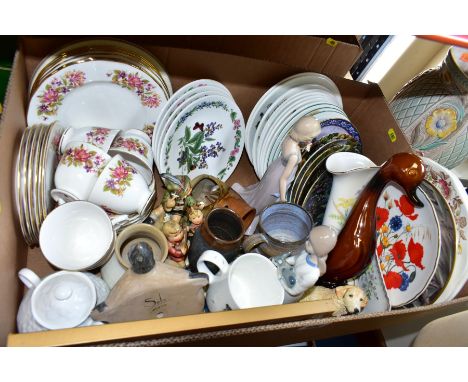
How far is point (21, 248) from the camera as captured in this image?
743 millimetres

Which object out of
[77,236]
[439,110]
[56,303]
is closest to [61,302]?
[56,303]

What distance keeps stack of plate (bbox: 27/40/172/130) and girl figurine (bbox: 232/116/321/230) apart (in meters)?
0.27

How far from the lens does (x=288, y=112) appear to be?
91 centimetres

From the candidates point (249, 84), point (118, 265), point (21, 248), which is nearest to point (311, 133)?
point (249, 84)

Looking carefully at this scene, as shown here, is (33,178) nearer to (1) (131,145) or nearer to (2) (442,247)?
(1) (131,145)

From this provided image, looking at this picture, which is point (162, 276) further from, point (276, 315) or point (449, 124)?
point (449, 124)

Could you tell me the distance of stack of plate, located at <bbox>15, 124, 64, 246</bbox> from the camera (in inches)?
27.1

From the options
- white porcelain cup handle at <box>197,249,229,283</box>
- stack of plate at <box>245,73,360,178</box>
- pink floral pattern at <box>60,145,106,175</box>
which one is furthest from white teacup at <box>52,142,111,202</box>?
stack of plate at <box>245,73,360,178</box>

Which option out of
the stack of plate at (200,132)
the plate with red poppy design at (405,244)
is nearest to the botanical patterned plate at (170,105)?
the stack of plate at (200,132)

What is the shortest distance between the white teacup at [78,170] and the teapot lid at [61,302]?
0.14 m

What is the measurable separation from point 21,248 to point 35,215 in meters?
0.08

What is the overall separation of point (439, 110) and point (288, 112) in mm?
326

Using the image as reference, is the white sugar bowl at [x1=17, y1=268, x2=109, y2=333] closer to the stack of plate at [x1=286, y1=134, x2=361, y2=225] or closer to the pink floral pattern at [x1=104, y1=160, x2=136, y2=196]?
the pink floral pattern at [x1=104, y1=160, x2=136, y2=196]
